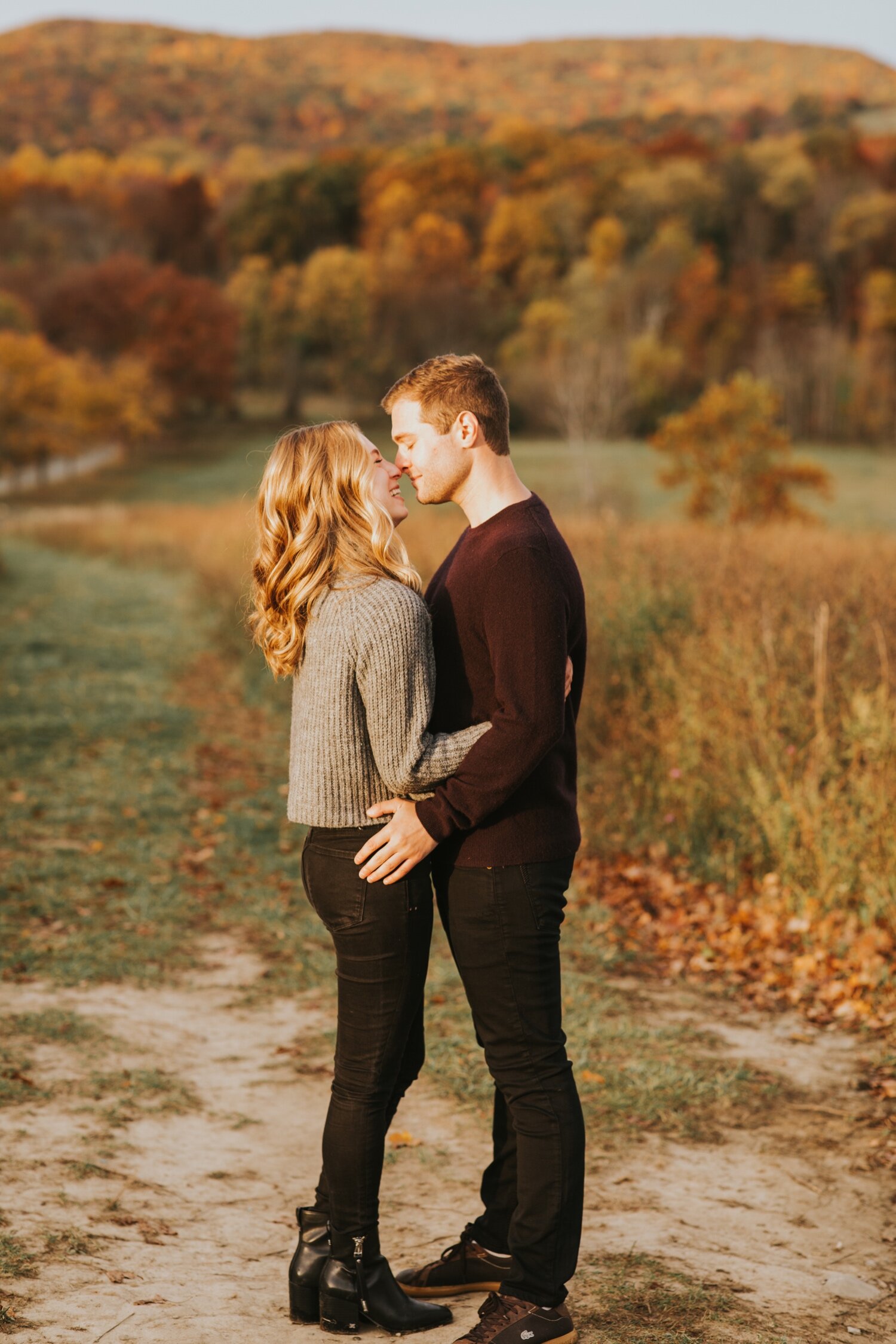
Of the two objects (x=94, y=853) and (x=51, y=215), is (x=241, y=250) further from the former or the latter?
(x=94, y=853)

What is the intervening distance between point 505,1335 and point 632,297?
76.5m

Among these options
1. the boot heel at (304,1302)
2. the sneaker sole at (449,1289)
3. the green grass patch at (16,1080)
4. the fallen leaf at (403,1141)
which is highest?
the boot heel at (304,1302)

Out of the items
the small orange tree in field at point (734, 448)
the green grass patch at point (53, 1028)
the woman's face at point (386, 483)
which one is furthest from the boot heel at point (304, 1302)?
the small orange tree in field at point (734, 448)

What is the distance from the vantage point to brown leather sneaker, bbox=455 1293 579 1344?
2.79m

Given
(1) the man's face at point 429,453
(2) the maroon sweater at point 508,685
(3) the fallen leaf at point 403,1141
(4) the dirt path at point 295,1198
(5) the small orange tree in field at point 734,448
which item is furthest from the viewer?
(5) the small orange tree in field at point 734,448

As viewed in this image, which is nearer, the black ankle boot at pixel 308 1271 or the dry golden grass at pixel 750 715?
the black ankle boot at pixel 308 1271

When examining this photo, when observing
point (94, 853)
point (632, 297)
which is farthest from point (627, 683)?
point (632, 297)

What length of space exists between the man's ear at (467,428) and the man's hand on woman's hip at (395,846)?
772 millimetres

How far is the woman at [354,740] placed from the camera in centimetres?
269

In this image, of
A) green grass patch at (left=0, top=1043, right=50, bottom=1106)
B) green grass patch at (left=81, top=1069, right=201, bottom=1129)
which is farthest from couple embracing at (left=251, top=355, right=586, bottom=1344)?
green grass patch at (left=0, top=1043, right=50, bottom=1106)

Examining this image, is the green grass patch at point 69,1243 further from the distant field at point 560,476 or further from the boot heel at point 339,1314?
the distant field at point 560,476

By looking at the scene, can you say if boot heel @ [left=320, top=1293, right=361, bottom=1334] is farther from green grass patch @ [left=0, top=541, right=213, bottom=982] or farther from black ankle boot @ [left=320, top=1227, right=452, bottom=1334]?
green grass patch @ [left=0, top=541, right=213, bottom=982]

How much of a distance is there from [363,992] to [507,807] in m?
0.52

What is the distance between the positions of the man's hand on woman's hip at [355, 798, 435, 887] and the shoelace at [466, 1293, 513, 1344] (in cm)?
98
